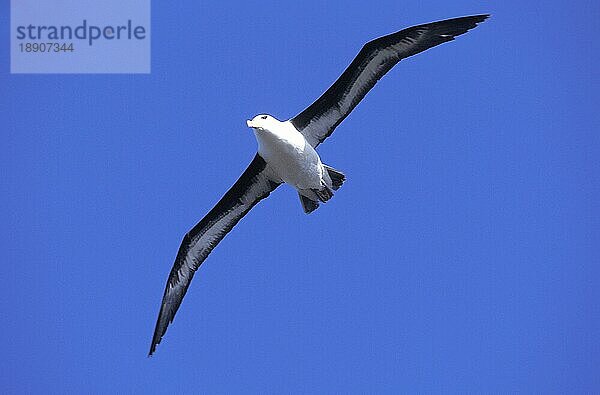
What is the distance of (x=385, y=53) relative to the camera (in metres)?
16.0

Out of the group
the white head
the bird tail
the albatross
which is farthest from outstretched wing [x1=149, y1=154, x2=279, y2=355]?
the white head

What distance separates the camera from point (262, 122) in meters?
15.6

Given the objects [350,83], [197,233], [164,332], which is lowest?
[164,332]

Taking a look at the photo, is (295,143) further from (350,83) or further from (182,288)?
(182,288)

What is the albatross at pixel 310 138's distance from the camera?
620 inches

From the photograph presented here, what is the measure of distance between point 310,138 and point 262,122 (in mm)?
Result: 987

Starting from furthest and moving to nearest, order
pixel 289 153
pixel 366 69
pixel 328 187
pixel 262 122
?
pixel 328 187
pixel 366 69
pixel 289 153
pixel 262 122

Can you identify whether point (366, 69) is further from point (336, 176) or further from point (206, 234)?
point (206, 234)

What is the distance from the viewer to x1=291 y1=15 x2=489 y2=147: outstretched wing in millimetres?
15828

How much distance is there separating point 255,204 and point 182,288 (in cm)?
155

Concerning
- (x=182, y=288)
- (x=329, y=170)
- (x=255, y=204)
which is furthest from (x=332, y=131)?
(x=182, y=288)

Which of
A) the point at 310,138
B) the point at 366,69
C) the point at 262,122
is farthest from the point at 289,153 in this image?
the point at 366,69

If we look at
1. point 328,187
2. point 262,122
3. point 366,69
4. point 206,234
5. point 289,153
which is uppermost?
point 366,69

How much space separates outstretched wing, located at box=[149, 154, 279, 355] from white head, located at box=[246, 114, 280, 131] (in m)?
1.16
